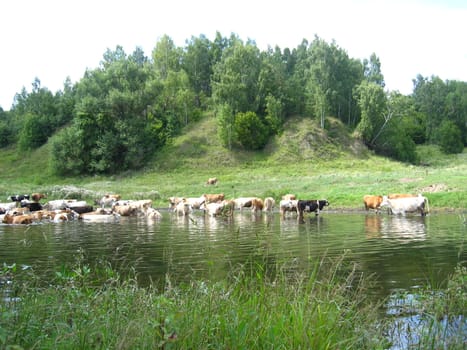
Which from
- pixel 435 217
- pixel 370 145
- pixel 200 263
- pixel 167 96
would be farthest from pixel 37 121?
pixel 200 263

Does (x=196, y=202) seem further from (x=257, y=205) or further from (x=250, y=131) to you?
(x=250, y=131)

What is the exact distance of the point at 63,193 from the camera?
160 feet

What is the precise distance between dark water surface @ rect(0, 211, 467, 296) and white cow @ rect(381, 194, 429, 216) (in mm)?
2603

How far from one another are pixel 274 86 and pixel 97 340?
79614 millimetres

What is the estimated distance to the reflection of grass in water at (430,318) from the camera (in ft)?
21.2

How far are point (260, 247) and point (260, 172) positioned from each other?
5555cm

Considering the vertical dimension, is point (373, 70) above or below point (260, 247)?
above

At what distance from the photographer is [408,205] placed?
99.2 ft

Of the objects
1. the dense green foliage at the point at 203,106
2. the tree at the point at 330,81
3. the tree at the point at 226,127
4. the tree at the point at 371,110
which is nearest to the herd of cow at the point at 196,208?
the dense green foliage at the point at 203,106

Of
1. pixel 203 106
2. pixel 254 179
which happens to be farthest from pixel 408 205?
pixel 203 106

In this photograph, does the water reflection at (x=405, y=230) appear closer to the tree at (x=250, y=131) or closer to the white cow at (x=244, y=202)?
the white cow at (x=244, y=202)

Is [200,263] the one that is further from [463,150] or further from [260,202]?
[463,150]

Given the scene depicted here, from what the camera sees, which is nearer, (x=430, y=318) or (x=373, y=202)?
(x=430, y=318)

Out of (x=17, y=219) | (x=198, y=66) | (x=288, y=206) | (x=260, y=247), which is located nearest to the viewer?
(x=260, y=247)
